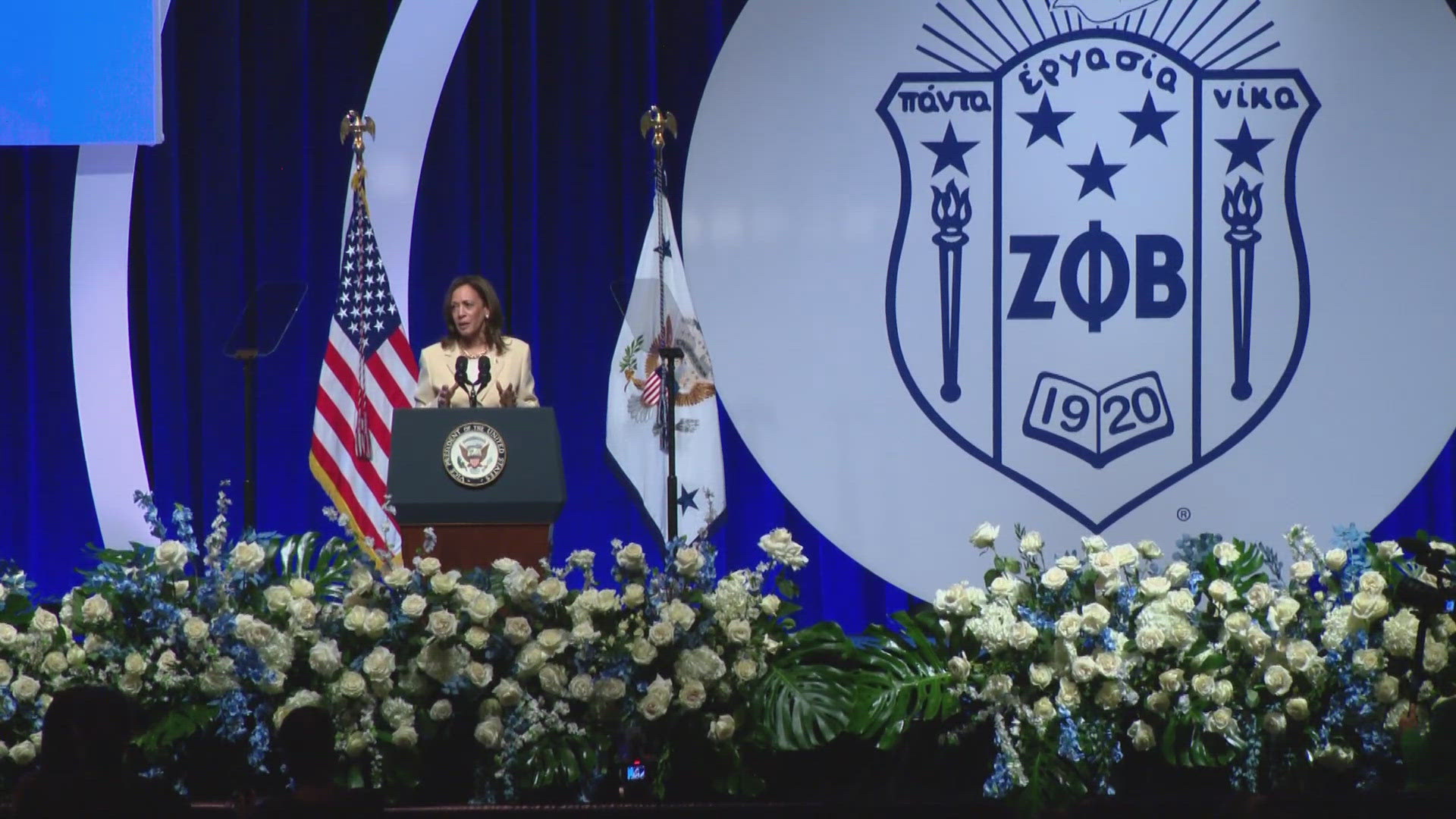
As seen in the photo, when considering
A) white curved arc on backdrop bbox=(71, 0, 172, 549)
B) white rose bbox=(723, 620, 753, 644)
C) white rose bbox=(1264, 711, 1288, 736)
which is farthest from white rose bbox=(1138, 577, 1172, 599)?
white curved arc on backdrop bbox=(71, 0, 172, 549)

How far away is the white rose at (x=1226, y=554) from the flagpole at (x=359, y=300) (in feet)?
12.7

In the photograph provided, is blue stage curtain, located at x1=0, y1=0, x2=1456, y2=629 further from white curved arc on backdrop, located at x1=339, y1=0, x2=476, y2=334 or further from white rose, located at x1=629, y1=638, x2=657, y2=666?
white rose, located at x1=629, y1=638, x2=657, y2=666

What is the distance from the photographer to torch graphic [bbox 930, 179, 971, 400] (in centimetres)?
661

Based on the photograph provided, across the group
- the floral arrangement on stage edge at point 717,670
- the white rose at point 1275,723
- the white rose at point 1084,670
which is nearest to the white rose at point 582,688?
the floral arrangement on stage edge at point 717,670

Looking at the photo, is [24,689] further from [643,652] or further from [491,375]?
[491,375]

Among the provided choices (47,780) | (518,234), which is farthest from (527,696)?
(518,234)

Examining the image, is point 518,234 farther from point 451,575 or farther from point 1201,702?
point 1201,702

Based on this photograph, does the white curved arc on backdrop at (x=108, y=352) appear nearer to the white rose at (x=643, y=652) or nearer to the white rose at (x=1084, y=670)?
the white rose at (x=643, y=652)

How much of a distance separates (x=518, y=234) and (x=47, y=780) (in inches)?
183

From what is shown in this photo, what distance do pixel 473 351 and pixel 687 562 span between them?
251cm

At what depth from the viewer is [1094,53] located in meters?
6.59

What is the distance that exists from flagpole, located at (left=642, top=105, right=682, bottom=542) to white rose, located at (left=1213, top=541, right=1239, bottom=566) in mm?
2907

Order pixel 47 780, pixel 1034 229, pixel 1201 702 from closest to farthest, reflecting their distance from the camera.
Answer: pixel 47 780 < pixel 1201 702 < pixel 1034 229

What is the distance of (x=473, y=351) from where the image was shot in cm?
543
